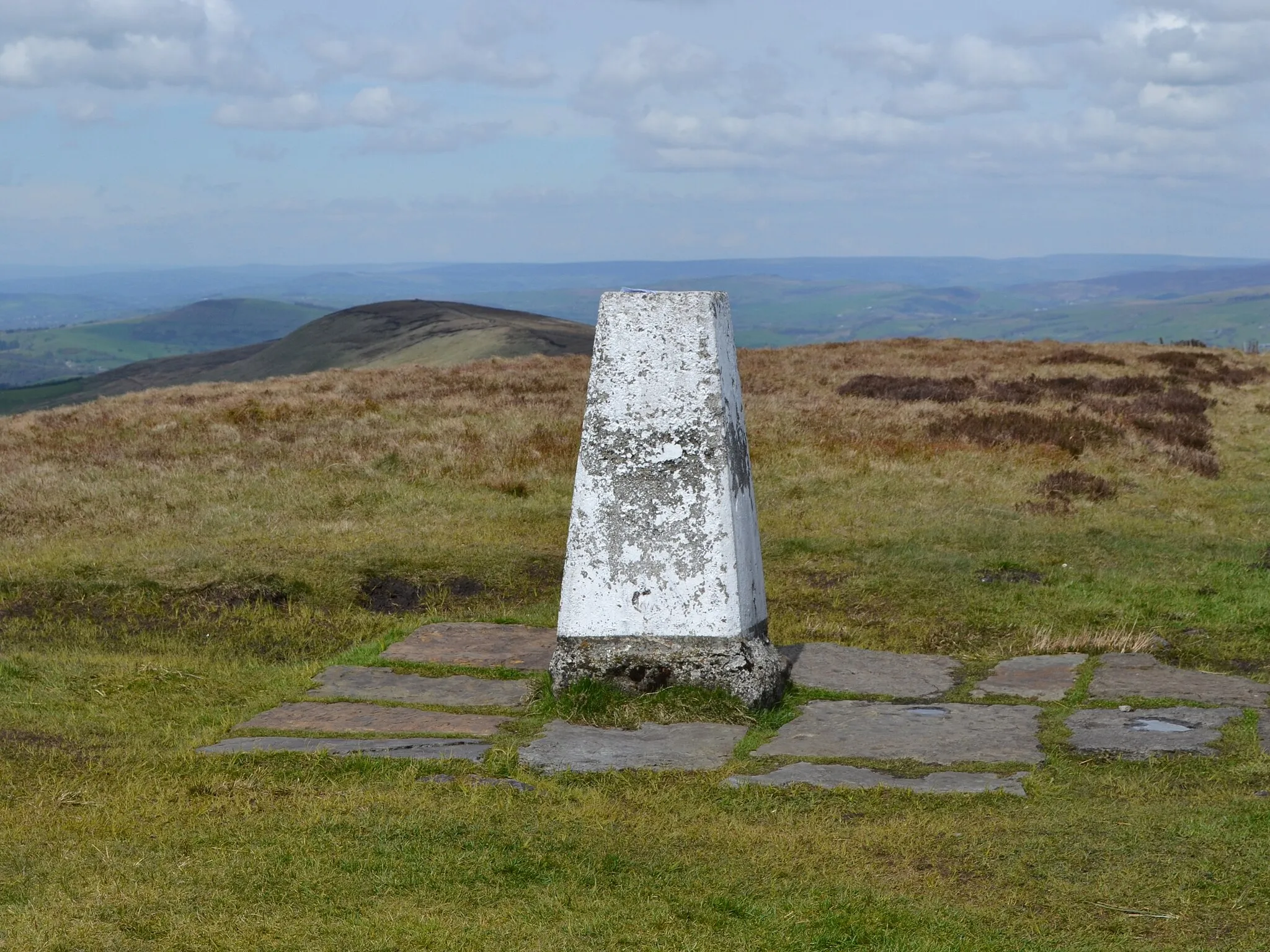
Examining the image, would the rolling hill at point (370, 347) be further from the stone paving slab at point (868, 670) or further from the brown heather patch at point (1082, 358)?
the stone paving slab at point (868, 670)

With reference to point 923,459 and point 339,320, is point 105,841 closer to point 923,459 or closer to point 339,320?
point 923,459

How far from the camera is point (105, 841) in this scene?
5609 mm

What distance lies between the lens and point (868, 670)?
9266 millimetres

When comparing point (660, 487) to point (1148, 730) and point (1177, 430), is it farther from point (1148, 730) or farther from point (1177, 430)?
point (1177, 430)

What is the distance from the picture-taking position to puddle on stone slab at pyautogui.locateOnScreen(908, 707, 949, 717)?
810 cm

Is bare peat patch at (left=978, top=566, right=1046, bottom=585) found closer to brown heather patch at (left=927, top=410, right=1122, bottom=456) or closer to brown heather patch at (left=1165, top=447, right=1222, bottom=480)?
brown heather patch at (left=927, top=410, right=1122, bottom=456)

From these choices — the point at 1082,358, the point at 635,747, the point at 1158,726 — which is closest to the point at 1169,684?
the point at 1158,726

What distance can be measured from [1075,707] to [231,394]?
27.0 metres

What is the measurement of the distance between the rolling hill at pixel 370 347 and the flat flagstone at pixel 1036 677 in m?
55.5

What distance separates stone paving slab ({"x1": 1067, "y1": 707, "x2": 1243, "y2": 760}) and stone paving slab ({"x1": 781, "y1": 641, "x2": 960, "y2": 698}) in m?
1.19

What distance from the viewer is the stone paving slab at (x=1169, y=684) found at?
8.30 m

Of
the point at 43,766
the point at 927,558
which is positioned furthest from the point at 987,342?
the point at 43,766

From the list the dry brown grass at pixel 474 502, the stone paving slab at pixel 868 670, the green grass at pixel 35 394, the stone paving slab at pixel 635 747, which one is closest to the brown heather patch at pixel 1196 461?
the dry brown grass at pixel 474 502

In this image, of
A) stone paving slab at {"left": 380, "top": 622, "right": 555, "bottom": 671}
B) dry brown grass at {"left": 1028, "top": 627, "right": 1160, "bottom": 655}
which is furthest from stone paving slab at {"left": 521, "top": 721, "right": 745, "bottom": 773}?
dry brown grass at {"left": 1028, "top": 627, "right": 1160, "bottom": 655}
